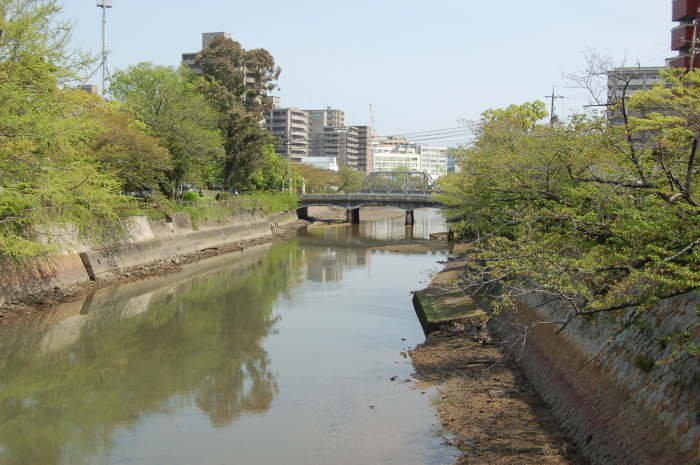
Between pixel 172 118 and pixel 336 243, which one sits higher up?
pixel 172 118

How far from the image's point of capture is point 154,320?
20766 mm

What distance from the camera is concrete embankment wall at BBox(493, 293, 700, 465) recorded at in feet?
24.3

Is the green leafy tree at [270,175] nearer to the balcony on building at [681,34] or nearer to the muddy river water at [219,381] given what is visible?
the muddy river water at [219,381]

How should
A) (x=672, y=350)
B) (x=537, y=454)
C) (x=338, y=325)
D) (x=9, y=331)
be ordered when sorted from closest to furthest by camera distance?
1. (x=672, y=350)
2. (x=537, y=454)
3. (x=9, y=331)
4. (x=338, y=325)

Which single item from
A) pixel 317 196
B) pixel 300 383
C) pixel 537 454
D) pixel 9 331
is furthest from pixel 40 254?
pixel 317 196

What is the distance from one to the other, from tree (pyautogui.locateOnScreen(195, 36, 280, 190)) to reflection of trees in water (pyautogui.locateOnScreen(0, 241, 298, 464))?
2408cm

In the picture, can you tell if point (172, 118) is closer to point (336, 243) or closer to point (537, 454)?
point (336, 243)

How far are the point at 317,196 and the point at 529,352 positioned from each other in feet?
167

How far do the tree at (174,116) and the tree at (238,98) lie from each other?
106cm

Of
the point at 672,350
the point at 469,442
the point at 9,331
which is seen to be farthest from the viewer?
the point at 9,331

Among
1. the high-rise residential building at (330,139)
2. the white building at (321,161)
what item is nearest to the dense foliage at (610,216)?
the white building at (321,161)

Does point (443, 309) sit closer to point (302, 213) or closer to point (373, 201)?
point (373, 201)

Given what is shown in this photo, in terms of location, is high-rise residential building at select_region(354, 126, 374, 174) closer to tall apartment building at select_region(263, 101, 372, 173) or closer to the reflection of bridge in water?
tall apartment building at select_region(263, 101, 372, 173)

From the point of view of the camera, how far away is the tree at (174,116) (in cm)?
3732
